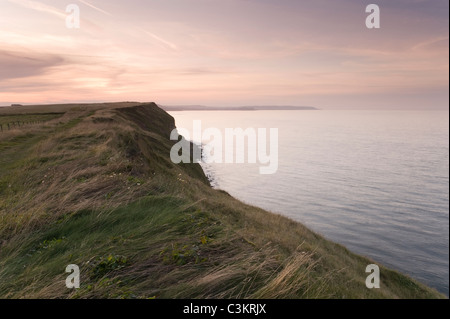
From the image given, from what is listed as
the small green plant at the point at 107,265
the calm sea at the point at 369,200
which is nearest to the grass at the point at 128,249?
the small green plant at the point at 107,265

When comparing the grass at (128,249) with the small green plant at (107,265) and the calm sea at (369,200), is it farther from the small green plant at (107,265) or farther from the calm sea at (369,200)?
the calm sea at (369,200)

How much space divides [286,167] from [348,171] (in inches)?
563

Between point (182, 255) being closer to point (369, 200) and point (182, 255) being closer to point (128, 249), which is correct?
point (128, 249)

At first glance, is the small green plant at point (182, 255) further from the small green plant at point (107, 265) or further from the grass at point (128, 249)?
the small green plant at point (107, 265)

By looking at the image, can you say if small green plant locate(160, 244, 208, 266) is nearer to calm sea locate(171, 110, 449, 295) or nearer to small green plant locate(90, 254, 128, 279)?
small green plant locate(90, 254, 128, 279)

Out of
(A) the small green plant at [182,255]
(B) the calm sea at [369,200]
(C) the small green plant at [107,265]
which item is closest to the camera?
(C) the small green plant at [107,265]

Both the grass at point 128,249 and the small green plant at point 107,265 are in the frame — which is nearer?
the grass at point 128,249

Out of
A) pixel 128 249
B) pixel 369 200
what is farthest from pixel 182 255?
pixel 369 200

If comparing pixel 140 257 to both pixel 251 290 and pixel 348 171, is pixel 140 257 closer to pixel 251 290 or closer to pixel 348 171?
pixel 251 290

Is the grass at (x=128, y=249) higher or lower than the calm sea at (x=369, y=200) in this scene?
higher

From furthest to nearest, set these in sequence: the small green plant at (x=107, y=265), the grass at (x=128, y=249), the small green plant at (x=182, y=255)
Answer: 1. the small green plant at (x=182, y=255)
2. the small green plant at (x=107, y=265)
3. the grass at (x=128, y=249)

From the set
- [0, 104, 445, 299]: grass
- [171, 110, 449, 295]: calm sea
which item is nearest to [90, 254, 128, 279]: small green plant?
[0, 104, 445, 299]: grass
